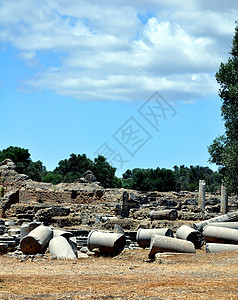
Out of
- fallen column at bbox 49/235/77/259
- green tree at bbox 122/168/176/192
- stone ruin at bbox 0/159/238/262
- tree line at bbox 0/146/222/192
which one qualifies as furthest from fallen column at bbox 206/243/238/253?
green tree at bbox 122/168/176/192

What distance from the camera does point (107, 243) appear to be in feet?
51.4

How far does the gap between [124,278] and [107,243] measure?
5778 mm

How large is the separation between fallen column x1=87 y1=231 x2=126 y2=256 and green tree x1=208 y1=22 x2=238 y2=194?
323 inches

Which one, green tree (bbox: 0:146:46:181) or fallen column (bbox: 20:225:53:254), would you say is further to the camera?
green tree (bbox: 0:146:46:181)

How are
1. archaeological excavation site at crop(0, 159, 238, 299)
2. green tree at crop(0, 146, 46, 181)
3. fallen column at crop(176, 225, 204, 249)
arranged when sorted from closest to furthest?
archaeological excavation site at crop(0, 159, 238, 299) → fallen column at crop(176, 225, 204, 249) → green tree at crop(0, 146, 46, 181)

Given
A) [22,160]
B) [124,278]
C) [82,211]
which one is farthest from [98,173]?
[124,278]

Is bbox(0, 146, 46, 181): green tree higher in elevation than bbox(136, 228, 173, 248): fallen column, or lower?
higher

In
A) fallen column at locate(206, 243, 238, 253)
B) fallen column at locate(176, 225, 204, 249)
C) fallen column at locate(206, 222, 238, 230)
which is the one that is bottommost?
fallen column at locate(206, 243, 238, 253)

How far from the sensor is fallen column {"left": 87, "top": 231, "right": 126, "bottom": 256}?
1566 cm

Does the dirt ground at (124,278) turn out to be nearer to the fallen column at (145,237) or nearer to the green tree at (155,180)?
the fallen column at (145,237)

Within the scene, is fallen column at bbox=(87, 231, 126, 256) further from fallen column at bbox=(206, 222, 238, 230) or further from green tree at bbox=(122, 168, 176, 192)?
green tree at bbox=(122, 168, 176, 192)

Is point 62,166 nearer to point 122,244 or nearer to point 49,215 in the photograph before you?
point 49,215

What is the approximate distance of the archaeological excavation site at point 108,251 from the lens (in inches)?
329

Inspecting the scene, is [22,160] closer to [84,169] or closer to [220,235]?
[84,169]
